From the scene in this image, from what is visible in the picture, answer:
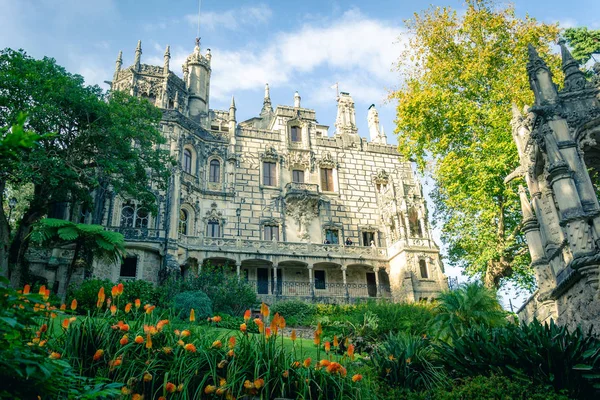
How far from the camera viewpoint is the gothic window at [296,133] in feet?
124

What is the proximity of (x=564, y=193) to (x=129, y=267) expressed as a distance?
22.9 meters

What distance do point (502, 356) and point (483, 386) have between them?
745 mm

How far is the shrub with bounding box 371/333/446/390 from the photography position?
786 centimetres

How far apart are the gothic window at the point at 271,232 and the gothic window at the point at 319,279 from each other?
12.1 feet

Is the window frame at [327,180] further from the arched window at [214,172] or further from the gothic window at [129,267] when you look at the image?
the gothic window at [129,267]

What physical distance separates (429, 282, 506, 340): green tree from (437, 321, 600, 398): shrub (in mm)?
6024

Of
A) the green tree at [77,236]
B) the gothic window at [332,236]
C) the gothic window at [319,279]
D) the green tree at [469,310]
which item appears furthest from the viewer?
the gothic window at [332,236]

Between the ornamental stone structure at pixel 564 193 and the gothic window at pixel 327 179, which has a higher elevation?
the gothic window at pixel 327 179

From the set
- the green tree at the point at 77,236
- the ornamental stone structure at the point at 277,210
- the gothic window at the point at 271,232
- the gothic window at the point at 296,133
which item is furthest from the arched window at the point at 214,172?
the green tree at the point at 77,236

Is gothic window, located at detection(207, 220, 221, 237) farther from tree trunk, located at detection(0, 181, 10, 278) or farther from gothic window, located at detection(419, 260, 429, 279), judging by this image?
tree trunk, located at detection(0, 181, 10, 278)

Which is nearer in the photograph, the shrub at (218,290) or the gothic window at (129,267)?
the shrub at (218,290)

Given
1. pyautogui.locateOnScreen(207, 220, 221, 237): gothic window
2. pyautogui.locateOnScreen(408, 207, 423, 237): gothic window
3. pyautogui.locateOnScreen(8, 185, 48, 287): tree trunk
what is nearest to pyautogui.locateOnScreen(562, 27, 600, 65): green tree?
pyautogui.locateOnScreen(408, 207, 423, 237): gothic window

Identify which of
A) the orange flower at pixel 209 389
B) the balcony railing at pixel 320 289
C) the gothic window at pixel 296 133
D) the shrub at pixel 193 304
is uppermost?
the gothic window at pixel 296 133

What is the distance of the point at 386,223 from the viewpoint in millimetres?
34250
